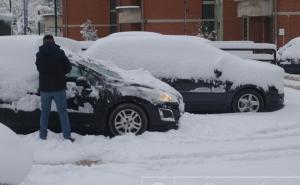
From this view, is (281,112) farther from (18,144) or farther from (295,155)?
(18,144)

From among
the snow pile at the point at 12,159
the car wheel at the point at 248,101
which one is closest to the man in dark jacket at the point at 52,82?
the snow pile at the point at 12,159

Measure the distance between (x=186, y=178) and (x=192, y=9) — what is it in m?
41.7

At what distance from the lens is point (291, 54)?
24.7 meters

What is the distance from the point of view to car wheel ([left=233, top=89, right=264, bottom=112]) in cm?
1209

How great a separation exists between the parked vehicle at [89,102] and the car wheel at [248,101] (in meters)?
2.87

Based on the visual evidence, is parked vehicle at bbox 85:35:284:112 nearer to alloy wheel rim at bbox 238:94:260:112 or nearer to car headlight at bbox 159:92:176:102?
alloy wheel rim at bbox 238:94:260:112

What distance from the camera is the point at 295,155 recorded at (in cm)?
812

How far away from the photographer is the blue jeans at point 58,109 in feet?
29.2

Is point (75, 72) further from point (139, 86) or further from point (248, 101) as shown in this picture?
point (248, 101)

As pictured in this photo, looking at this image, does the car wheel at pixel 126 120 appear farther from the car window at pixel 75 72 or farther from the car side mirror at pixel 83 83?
the car window at pixel 75 72

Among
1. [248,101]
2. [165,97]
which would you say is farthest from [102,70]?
[248,101]

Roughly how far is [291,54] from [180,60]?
1361cm

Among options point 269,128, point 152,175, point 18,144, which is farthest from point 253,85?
point 18,144

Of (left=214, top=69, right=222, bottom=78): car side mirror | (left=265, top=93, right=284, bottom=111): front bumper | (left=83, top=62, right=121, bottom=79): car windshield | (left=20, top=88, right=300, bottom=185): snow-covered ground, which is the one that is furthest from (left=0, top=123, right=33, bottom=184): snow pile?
(left=265, top=93, right=284, bottom=111): front bumper
